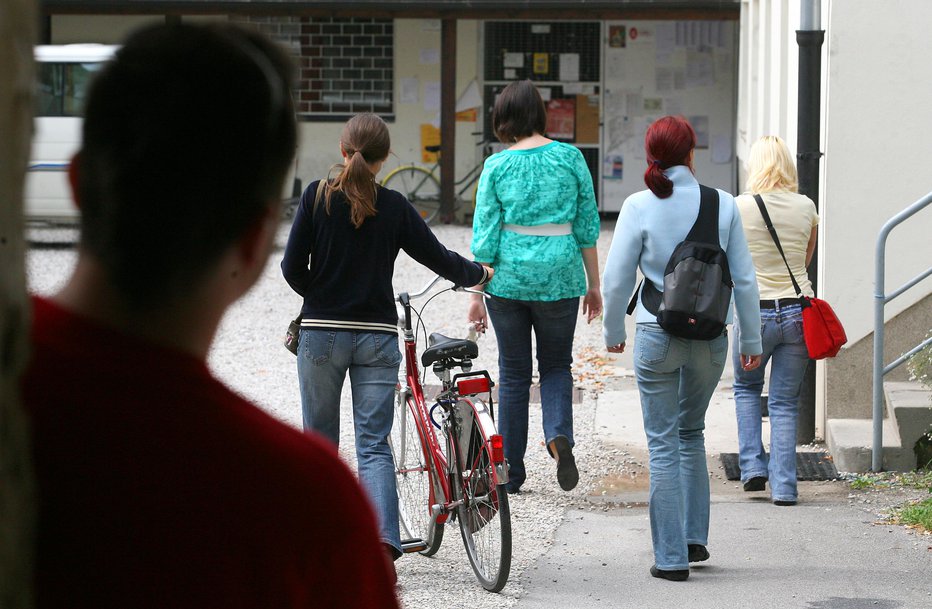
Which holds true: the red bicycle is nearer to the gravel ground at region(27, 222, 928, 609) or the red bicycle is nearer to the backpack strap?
the gravel ground at region(27, 222, 928, 609)

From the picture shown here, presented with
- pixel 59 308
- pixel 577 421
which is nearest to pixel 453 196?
pixel 577 421

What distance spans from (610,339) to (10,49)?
412 centimetres

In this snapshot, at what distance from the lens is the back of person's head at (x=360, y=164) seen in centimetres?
458

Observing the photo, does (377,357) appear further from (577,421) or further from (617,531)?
(577,421)

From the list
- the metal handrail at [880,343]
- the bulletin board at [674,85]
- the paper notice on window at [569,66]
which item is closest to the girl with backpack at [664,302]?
the metal handrail at [880,343]

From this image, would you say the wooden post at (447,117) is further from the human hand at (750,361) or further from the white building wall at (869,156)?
the human hand at (750,361)

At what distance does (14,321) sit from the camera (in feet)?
3.65

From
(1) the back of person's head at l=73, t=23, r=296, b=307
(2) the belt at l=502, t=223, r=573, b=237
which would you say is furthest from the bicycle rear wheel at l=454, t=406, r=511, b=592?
(1) the back of person's head at l=73, t=23, r=296, b=307

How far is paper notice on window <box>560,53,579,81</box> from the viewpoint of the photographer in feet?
68.4

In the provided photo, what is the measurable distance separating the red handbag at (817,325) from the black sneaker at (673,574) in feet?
4.67

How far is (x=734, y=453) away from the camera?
23.1 feet

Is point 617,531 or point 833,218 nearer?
point 617,531

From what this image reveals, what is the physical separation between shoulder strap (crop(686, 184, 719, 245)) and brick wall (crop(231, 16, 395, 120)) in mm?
16895

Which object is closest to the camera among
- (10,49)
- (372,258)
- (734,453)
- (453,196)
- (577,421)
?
(10,49)
